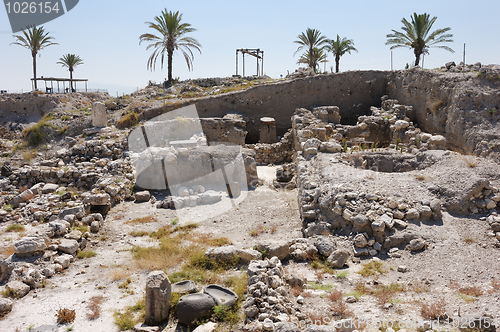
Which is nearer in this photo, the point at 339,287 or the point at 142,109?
the point at 339,287

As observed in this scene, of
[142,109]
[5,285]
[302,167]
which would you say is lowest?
[5,285]

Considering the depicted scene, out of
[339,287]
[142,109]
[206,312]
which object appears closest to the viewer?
[206,312]

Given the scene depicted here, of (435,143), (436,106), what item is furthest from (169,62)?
(435,143)

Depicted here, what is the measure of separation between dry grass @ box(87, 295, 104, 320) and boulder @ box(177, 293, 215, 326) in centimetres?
140

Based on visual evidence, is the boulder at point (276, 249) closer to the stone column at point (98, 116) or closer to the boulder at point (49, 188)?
the boulder at point (49, 188)

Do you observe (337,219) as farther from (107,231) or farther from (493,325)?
(107,231)

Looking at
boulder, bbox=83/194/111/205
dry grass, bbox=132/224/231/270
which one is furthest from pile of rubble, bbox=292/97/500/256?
boulder, bbox=83/194/111/205

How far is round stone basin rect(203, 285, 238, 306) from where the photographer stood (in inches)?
229

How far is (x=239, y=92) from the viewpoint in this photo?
773 inches

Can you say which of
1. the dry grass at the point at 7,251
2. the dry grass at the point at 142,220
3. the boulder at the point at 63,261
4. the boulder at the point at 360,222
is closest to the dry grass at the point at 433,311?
the boulder at the point at 360,222

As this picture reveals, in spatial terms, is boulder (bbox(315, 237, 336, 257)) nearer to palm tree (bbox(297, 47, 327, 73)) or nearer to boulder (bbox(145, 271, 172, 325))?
boulder (bbox(145, 271, 172, 325))

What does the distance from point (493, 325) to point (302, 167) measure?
6.89 m

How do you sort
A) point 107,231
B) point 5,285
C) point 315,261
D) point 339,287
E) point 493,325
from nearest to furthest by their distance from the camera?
1. point 493,325
2. point 339,287
3. point 5,285
4. point 315,261
5. point 107,231

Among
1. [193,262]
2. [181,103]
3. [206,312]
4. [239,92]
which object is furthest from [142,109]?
[206,312]
